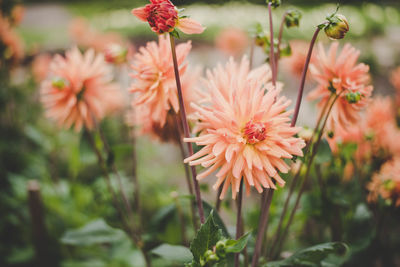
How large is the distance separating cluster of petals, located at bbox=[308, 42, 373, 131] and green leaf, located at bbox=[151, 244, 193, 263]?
35 cm

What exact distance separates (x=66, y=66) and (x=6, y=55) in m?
0.87

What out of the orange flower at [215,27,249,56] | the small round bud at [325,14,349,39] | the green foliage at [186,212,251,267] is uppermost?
the orange flower at [215,27,249,56]

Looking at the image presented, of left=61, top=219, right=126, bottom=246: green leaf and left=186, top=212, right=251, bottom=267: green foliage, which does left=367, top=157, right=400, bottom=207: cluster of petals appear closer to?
left=186, top=212, right=251, bottom=267: green foliage

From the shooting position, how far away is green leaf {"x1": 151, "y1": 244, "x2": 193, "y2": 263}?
21.5 inches

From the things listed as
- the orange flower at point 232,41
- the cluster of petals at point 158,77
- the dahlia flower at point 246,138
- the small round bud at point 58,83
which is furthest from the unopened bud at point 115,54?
the orange flower at point 232,41

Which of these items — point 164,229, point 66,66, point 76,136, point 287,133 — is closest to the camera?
point 287,133

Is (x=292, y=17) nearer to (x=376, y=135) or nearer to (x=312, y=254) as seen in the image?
(x=312, y=254)

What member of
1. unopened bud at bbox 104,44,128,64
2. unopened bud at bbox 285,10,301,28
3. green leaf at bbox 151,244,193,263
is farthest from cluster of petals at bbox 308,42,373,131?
unopened bud at bbox 104,44,128,64

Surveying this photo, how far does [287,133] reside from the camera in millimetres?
434

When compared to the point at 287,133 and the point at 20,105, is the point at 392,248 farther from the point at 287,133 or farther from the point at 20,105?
the point at 20,105

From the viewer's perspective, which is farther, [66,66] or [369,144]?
[369,144]

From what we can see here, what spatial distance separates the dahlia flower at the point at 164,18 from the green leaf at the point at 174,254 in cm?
39

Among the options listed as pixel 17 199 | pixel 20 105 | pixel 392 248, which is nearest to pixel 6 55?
pixel 20 105

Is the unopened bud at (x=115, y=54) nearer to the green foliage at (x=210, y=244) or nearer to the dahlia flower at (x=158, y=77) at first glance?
the dahlia flower at (x=158, y=77)
